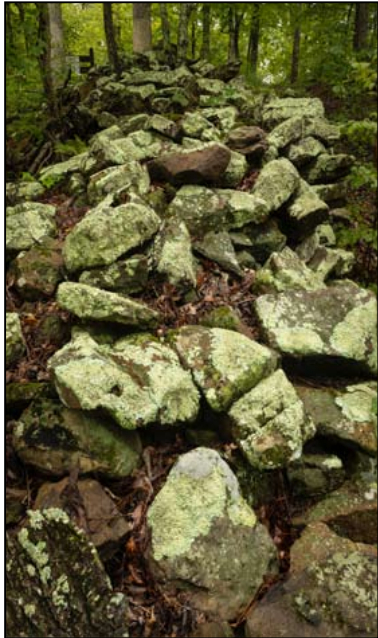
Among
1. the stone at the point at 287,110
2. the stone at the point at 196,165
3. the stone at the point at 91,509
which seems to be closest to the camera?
the stone at the point at 91,509

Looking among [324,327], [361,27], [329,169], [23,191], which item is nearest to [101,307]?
[324,327]

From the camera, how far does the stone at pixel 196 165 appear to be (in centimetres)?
752

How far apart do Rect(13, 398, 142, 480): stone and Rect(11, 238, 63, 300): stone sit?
2030 mm

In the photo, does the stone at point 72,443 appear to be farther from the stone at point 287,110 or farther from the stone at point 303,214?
the stone at point 287,110

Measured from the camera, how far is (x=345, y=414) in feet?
15.9

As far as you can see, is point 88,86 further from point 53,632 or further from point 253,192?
point 53,632

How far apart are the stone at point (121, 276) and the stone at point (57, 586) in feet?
9.24

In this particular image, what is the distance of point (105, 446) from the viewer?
442 centimetres

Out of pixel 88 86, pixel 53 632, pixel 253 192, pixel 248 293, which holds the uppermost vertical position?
pixel 88 86

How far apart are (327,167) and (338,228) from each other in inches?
62.3

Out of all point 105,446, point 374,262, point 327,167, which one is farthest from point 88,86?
point 105,446

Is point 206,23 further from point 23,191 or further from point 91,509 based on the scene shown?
point 91,509

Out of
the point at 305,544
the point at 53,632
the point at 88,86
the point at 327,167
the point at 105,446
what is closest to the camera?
the point at 53,632

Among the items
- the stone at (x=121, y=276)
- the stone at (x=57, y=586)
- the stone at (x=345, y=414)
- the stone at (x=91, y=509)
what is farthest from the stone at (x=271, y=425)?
the stone at (x=121, y=276)
